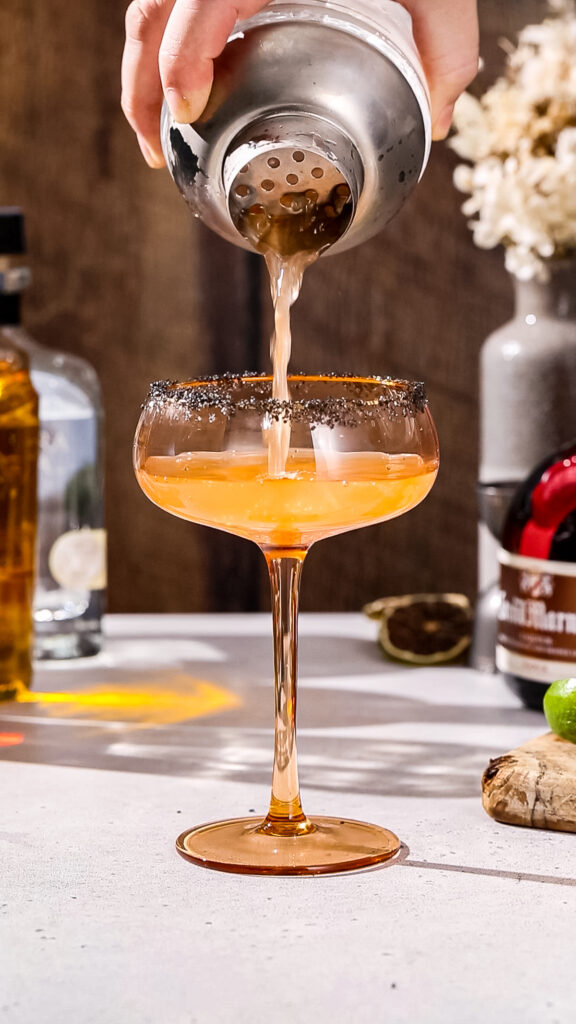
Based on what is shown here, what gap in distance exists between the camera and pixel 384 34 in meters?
0.96

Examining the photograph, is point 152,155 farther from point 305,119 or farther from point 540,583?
point 540,583

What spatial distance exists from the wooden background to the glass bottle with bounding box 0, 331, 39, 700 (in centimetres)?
62

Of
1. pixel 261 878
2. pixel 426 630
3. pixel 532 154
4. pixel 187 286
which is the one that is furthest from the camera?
pixel 187 286

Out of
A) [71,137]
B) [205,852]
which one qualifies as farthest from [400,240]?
[205,852]

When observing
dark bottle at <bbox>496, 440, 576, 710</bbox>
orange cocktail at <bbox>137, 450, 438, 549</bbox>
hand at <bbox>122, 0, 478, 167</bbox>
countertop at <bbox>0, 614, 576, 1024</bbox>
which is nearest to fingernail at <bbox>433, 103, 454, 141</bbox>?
hand at <bbox>122, 0, 478, 167</bbox>

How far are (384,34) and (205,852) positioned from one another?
57 cm

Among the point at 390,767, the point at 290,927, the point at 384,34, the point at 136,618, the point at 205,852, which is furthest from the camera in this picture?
the point at 136,618

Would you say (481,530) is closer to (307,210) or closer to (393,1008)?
(307,210)

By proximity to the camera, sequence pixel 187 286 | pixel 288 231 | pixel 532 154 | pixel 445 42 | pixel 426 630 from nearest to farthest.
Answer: pixel 288 231 → pixel 445 42 → pixel 532 154 → pixel 426 630 → pixel 187 286

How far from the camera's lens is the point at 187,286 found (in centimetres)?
190

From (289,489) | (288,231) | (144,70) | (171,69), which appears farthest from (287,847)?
(144,70)

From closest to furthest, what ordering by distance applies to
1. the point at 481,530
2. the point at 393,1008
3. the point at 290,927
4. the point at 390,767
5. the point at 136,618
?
the point at 393,1008, the point at 290,927, the point at 390,767, the point at 481,530, the point at 136,618

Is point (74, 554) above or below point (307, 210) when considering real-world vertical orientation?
below

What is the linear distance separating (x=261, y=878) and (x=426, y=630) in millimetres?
719
